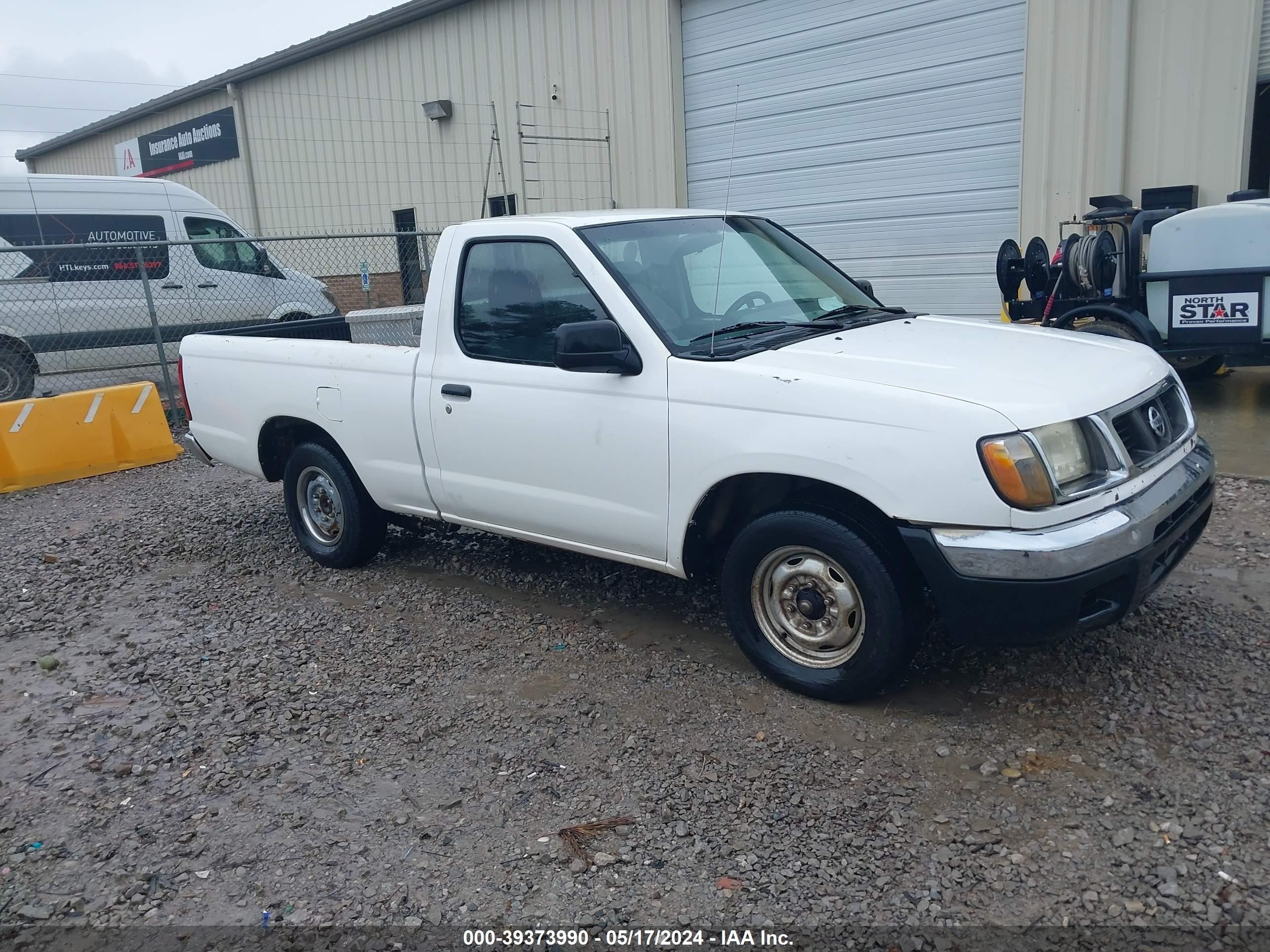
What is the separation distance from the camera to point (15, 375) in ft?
35.7

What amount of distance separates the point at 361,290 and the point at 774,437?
581 inches

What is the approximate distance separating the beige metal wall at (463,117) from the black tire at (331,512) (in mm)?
8866

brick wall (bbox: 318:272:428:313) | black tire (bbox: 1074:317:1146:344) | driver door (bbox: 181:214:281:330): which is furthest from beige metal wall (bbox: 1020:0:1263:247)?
brick wall (bbox: 318:272:428:313)

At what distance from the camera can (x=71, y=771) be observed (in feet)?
12.3

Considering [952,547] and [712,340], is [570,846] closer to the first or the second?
[952,547]

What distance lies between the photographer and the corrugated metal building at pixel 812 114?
9258 millimetres

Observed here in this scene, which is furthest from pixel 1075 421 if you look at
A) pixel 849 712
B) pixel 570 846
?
pixel 570 846

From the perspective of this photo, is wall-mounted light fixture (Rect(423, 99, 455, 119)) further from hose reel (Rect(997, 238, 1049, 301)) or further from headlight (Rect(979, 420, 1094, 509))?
headlight (Rect(979, 420, 1094, 509))

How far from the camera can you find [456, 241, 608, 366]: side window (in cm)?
441

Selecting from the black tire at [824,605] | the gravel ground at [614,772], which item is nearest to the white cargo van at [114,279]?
the gravel ground at [614,772]

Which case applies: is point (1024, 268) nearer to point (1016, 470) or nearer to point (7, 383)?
point (1016, 470)

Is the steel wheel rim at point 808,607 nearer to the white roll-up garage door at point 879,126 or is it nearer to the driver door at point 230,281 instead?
the white roll-up garage door at point 879,126

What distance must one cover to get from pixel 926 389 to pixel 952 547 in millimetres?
532

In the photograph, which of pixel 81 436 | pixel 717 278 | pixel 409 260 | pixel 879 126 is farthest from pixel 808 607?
pixel 409 260
